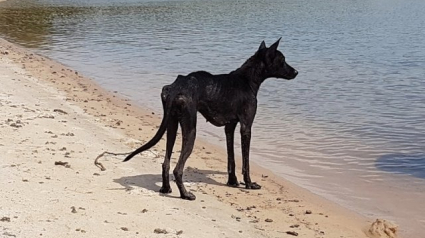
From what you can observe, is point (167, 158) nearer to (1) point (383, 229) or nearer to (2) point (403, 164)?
(1) point (383, 229)

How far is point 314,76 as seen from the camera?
18.5 m

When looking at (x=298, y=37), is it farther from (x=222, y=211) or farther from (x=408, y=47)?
(x=222, y=211)

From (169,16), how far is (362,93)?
30541 millimetres

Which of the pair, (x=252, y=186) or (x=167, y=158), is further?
(x=252, y=186)

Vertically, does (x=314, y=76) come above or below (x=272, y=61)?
below

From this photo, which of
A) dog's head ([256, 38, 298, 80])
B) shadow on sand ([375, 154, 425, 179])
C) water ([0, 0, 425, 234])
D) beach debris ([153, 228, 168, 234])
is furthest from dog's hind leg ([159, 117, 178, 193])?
shadow on sand ([375, 154, 425, 179])

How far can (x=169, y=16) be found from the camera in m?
45.1

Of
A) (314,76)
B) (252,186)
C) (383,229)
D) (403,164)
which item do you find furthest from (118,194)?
(314,76)

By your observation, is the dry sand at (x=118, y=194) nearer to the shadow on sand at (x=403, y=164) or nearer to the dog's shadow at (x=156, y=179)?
the dog's shadow at (x=156, y=179)

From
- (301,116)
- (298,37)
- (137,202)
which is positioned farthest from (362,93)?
(298,37)

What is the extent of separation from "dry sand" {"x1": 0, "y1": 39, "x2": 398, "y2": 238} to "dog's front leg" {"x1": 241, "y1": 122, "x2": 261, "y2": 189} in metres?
0.15

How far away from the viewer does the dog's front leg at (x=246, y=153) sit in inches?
305

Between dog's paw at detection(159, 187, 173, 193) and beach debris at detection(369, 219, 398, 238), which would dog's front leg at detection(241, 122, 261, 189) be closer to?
dog's paw at detection(159, 187, 173, 193)

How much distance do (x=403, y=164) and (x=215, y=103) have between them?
384cm
